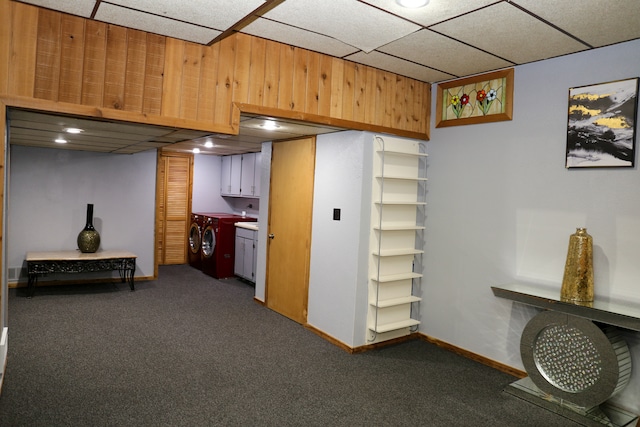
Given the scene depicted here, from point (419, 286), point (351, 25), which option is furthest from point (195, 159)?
point (351, 25)

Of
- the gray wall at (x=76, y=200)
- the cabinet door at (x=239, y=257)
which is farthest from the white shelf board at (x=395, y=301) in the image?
the gray wall at (x=76, y=200)

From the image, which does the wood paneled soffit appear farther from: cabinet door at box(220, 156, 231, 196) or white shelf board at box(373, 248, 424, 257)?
cabinet door at box(220, 156, 231, 196)

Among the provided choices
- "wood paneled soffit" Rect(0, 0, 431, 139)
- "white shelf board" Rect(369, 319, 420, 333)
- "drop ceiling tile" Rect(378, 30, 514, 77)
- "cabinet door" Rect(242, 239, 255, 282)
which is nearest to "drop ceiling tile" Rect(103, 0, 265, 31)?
"wood paneled soffit" Rect(0, 0, 431, 139)

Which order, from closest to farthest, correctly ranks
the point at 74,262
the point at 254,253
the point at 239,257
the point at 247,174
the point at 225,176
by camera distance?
the point at 74,262
the point at 254,253
the point at 239,257
the point at 247,174
the point at 225,176

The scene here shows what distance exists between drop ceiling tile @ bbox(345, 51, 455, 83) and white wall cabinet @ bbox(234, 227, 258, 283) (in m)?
3.30

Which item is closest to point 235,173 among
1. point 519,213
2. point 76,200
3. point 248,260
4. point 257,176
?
point 257,176

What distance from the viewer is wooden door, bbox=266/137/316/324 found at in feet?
15.0

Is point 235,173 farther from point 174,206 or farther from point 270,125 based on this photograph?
point 270,125

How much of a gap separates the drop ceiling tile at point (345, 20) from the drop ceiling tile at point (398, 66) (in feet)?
1.22

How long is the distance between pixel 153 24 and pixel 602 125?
9.70 ft

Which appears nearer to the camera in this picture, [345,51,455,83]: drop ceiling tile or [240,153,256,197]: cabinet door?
[345,51,455,83]: drop ceiling tile

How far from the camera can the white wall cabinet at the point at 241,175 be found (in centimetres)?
711

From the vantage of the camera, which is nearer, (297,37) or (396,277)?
(297,37)

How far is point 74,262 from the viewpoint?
5.53 m
